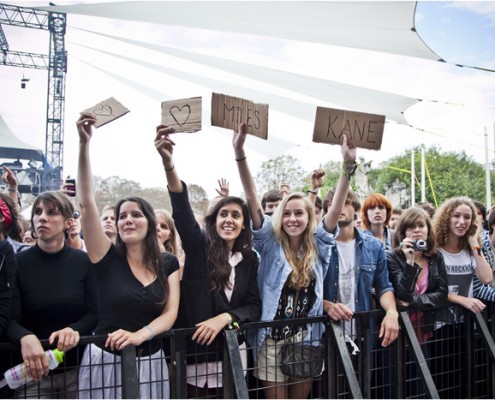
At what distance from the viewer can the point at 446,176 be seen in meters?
44.5

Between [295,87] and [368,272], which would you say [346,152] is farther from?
[295,87]

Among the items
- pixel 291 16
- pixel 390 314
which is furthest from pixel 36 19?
pixel 390 314

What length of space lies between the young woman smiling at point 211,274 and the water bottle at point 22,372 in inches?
24.7

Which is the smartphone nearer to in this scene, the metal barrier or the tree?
the metal barrier

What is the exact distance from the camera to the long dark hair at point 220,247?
2.53 meters

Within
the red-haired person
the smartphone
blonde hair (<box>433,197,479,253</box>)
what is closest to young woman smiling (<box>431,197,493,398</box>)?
blonde hair (<box>433,197,479,253</box>)

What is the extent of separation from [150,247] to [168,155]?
0.49m

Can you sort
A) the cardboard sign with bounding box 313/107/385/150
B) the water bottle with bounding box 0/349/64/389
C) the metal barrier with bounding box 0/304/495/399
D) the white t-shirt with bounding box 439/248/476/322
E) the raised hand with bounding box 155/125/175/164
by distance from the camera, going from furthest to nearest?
the white t-shirt with bounding box 439/248/476/322 < the cardboard sign with bounding box 313/107/385/150 < the raised hand with bounding box 155/125/175/164 < the metal barrier with bounding box 0/304/495/399 < the water bottle with bounding box 0/349/64/389

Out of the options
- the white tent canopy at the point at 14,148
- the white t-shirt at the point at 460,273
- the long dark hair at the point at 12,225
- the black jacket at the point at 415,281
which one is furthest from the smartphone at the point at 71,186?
the white tent canopy at the point at 14,148

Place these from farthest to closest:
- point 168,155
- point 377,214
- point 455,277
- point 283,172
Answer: point 283,172, point 377,214, point 455,277, point 168,155

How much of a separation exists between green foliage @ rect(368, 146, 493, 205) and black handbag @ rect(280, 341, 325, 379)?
3999 cm

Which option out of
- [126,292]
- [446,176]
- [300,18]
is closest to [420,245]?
[126,292]

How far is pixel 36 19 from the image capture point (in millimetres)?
13102

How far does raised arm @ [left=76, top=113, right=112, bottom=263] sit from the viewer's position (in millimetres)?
2324
